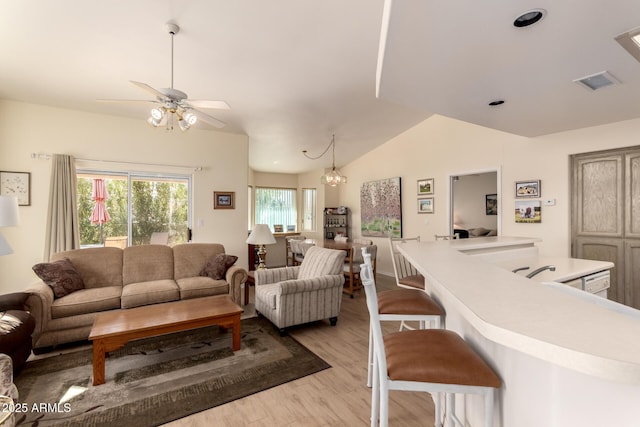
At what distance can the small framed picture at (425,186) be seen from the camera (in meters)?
5.54

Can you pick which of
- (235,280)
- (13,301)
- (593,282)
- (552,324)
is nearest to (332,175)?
(235,280)

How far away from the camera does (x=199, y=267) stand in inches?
161

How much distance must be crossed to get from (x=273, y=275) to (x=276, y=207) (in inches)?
180

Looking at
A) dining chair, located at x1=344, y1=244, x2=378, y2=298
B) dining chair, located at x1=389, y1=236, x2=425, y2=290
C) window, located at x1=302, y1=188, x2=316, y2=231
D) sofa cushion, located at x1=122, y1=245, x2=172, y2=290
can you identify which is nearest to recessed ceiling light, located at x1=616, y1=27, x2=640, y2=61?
dining chair, located at x1=389, y1=236, x2=425, y2=290

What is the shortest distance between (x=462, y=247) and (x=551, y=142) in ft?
9.41

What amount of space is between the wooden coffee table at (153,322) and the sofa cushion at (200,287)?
455 millimetres

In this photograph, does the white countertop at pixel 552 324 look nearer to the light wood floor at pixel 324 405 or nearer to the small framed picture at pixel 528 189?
the light wood floor at pixel 324 405

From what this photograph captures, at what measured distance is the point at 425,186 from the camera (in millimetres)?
5641

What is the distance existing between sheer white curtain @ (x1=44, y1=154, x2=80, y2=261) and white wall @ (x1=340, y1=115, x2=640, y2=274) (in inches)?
216

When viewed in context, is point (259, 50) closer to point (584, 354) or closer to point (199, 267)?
point (199, 267)

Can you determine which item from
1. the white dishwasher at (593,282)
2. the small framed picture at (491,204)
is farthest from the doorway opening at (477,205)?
the white dishwasher at (593,282)

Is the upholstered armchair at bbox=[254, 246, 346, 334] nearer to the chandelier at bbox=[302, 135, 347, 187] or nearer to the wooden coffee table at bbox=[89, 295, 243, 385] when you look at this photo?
the wooden coffee table at bbox=[89, 295, 243, 385]

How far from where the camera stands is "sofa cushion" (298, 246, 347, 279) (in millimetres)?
3465

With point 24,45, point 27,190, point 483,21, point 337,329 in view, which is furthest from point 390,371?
point 27,190
